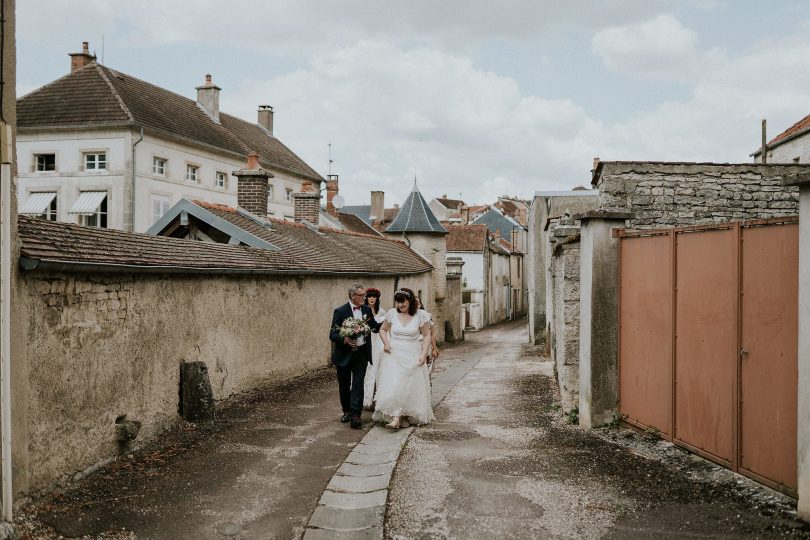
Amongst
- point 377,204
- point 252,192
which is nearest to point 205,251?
point 252,192

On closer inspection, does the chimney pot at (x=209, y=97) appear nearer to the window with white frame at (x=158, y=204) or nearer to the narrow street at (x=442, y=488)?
the window with white frame at (x=158, y=204)

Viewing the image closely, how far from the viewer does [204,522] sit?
514cm

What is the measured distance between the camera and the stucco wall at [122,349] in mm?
5680

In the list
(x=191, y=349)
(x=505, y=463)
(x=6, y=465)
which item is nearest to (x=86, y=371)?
(x=6, y=465)

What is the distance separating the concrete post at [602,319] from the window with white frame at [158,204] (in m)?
27.3

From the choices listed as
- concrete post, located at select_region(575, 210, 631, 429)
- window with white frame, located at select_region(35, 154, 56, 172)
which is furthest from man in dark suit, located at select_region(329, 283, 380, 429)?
window with white frame, located at select_region(35, 154, 56, 172)

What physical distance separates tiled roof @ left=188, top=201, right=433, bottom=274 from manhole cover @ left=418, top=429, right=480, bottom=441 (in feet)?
19.8

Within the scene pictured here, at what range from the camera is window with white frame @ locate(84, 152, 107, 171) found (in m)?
30.7

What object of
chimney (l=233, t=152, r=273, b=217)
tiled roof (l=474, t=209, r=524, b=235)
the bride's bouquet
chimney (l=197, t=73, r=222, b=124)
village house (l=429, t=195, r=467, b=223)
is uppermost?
chimney (l=197, t=73, r=222, b=124)

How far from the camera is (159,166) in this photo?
32406 millimetres

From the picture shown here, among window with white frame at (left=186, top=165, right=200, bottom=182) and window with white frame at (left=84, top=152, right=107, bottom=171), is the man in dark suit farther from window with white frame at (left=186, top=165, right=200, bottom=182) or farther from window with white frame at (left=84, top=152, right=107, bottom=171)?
window with white frame at (left=186, top=165, right=200, bottom=182)

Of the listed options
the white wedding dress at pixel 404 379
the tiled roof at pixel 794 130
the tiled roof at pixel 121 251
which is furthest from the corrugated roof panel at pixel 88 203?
the tiled roof at pixel 794 130

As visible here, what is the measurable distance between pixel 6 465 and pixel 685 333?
18.3ft

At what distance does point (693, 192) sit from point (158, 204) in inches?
1043
